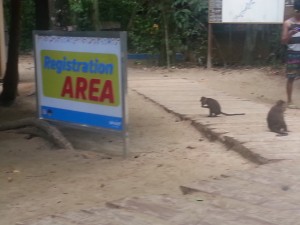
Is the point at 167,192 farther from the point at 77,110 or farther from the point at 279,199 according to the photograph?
the point at 77,110

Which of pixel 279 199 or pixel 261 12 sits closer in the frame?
pixel 279 199

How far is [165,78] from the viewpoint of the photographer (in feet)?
43.8

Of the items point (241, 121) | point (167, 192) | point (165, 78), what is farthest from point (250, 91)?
point (167, 192)

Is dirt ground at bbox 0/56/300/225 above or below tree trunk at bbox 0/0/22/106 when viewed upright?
below

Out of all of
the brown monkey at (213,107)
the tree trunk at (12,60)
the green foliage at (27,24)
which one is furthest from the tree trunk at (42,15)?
the green foliage at (27,24)

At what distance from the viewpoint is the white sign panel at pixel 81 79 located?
632cm

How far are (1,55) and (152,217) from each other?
437 inches

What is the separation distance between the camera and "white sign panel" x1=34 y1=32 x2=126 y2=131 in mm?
6324

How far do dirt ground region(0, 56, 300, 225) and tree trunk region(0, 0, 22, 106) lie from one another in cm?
76

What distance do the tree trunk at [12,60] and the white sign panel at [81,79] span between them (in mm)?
3022

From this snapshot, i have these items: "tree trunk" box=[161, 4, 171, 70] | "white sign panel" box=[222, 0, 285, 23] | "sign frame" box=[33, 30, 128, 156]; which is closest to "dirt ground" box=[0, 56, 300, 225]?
"sign frame" box=[33, 30, 128, 156]

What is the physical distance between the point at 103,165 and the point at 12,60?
187 inches

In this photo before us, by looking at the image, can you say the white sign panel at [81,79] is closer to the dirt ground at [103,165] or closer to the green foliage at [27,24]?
the dirt ground at [103,165]

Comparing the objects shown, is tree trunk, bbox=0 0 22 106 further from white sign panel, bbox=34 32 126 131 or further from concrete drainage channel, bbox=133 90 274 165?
concrete drainage channel, bbox=133 90 274 165
